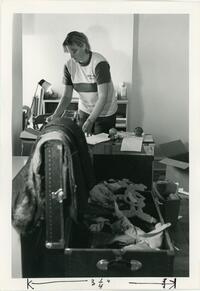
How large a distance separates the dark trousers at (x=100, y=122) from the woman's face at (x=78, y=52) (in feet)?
0.36

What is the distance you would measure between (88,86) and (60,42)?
4.2 inches

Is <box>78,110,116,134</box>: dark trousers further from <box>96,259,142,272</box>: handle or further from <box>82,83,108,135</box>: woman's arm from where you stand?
<box>96,259,142,272</box>: handle

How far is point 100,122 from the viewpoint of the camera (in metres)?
0.95

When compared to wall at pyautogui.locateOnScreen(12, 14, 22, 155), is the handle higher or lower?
lower

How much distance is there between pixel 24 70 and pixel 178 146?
356 mm

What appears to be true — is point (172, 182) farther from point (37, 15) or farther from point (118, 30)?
point (37, 15)

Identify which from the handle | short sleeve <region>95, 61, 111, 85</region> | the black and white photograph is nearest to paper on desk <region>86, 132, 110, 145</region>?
the black and white photograph

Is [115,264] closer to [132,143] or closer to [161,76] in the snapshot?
[132,143]

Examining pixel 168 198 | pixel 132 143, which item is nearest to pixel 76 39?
pixel 132 143

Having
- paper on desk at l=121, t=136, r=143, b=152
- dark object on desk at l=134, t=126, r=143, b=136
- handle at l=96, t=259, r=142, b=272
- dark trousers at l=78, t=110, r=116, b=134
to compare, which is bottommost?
handle at l=96, t=259, r=142, b=272

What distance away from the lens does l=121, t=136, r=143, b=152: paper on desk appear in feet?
3.11

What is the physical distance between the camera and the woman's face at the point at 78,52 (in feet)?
3.04

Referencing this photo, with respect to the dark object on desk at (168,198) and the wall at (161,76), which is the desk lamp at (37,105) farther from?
the dark object on desk at (168,198)

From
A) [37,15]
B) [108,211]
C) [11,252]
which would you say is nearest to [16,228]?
[11,252]
